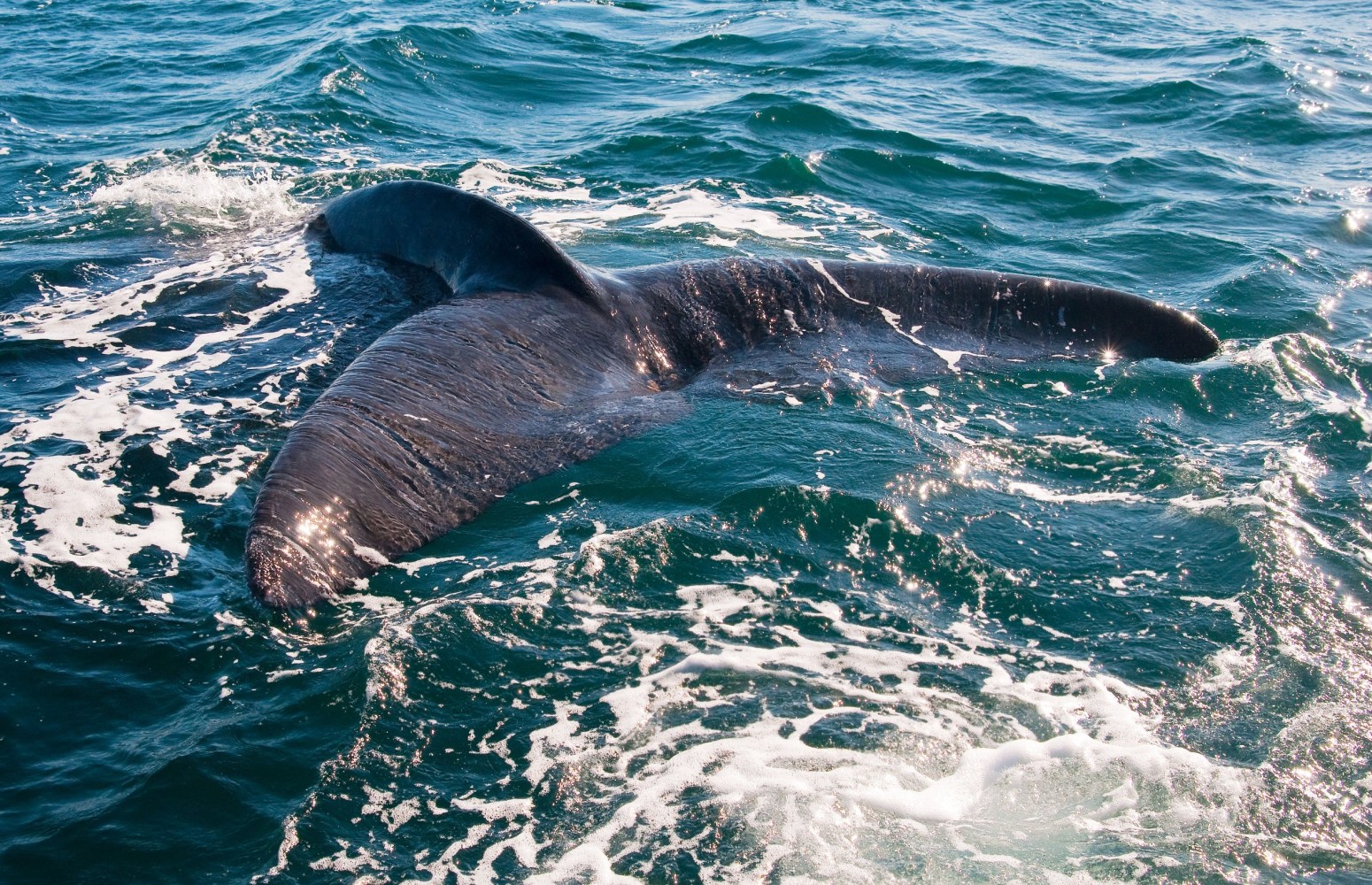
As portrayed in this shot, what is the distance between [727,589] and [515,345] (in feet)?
8.57

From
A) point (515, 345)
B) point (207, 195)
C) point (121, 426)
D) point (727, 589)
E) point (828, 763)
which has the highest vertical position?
point (207, 195)

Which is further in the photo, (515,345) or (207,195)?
(207,195)

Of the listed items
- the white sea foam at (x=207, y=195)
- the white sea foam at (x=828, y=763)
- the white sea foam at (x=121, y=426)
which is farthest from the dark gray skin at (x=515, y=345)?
the white sea foam at (x=207, y=195)

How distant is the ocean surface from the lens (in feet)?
18.1

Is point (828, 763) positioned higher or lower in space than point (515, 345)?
lower

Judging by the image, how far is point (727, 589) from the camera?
732 centimetres

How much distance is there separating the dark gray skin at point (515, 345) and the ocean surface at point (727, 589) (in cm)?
27

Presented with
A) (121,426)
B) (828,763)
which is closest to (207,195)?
(121,426)

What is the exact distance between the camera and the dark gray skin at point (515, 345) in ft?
22.9

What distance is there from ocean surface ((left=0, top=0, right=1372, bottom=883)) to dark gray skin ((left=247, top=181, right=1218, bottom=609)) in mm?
267

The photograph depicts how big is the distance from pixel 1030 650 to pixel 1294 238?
1056cm

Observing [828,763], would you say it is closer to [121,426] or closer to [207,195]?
[121,426]

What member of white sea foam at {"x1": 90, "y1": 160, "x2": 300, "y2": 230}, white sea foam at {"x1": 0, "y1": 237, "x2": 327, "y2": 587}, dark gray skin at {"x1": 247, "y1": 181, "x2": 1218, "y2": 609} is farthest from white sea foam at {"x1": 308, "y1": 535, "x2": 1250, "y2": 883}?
white sea foam at {"x1": 90, "y1": 160, "x2": 300, "y2": 230}

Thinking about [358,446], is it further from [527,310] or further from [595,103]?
[595,103]
